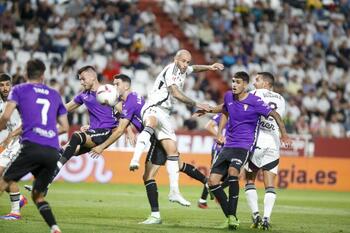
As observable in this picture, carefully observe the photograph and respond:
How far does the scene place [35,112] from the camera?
33.2 feet

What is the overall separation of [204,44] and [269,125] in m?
17.2

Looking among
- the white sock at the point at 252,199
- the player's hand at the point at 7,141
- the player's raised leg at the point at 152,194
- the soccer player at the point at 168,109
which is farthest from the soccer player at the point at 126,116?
the white sock at the point at 252,199

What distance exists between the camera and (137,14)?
29.2 meters

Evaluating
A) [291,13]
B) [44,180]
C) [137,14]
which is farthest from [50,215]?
[291,13]

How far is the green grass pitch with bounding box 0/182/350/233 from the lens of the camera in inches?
479

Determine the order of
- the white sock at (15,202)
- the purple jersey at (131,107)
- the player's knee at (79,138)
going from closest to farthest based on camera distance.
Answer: the white sock at (15,202) → the purple jersey at (131,107) → the player's knee at (79,138)

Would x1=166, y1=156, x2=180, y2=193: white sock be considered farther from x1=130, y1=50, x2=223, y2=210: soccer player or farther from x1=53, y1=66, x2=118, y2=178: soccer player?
x1=53, y1=66, x2=118, y2=178: soccer player

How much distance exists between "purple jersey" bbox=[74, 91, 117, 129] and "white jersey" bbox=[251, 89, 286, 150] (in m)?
2.86

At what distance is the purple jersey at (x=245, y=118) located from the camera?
41.4ft

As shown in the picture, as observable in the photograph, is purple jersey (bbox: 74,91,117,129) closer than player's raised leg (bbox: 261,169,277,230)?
No

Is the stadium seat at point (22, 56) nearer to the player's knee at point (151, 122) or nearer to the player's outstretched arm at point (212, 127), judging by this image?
the player's outstretched arm at point (212, 127)

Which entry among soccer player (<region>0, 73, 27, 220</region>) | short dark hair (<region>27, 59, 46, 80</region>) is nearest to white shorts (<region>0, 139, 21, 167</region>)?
soccer player (<region>0, 73, 27, 220</region>)

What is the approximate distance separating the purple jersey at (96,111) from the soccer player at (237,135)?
8.78 feet

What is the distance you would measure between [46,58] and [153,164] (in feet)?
46.1
